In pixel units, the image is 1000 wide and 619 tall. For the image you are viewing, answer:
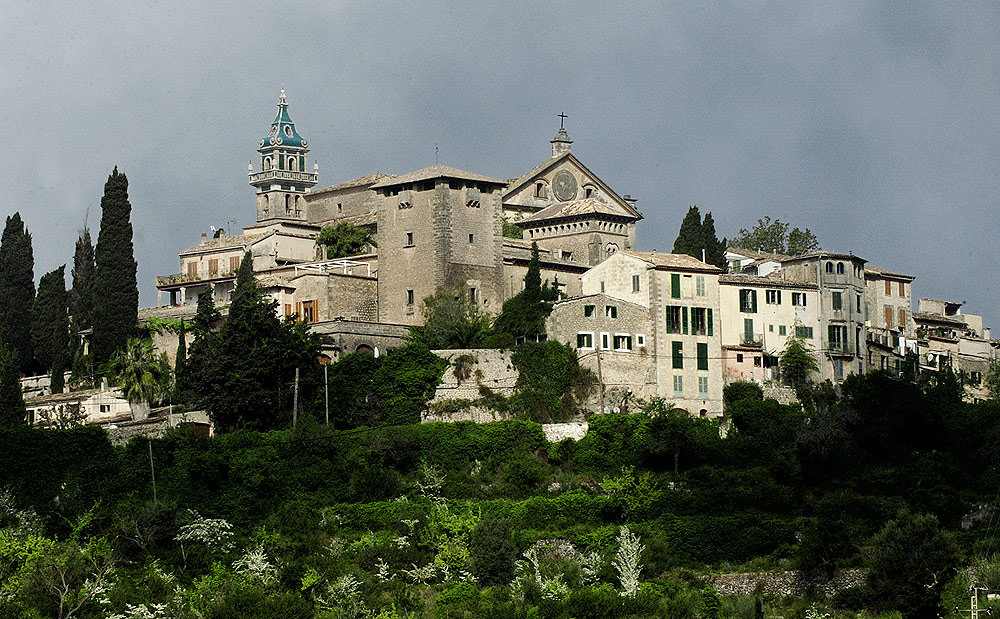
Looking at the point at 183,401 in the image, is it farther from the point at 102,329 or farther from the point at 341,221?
the point at 341,221

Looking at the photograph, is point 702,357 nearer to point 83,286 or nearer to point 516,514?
point 516,514

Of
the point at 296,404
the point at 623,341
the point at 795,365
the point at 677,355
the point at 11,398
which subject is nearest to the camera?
the point at 296,404

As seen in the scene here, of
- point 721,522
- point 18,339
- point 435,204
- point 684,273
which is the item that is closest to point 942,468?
point 721,522

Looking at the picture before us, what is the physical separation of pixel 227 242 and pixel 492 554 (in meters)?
33.1

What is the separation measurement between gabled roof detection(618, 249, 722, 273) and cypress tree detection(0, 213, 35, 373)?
2594 cm

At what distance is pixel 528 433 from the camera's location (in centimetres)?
7681

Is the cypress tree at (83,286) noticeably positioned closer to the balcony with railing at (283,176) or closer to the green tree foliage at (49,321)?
the green tree foliage at (49,321)

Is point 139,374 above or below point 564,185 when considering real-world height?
Result: below

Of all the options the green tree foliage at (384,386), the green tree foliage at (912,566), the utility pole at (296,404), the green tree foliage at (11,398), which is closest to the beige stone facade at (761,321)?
the green tree foliage at (384,386)

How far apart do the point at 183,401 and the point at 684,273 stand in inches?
787

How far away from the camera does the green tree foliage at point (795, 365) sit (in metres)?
83.2

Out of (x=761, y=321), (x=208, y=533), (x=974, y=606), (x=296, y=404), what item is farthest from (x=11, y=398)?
(x=974, y=606)

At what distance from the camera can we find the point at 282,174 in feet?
355

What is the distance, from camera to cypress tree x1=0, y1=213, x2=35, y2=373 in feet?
295
